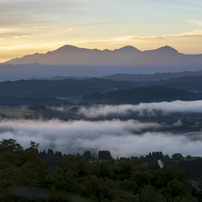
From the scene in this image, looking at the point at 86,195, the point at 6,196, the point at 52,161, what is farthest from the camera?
the point at 52,161

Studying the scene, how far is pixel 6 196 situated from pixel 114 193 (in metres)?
15.2

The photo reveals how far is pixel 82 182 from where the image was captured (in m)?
52.7

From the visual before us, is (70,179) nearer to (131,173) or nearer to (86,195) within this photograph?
(86,195)

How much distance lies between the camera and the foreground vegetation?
4131 centimetres

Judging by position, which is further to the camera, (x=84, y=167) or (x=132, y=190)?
(x=84, y=167)

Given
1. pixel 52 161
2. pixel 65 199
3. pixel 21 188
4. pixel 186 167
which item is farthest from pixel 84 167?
pixel 186 167

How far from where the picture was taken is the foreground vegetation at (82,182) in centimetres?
4131

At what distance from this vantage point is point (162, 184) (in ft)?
205

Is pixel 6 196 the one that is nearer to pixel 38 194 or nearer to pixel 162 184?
pixel 38 194

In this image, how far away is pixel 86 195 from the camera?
159 feet

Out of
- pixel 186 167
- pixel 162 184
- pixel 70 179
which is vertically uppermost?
pixel 70 179

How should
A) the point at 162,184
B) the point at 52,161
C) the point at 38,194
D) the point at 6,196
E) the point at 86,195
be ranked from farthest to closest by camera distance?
the point at 52,161
the point at 162,184
the point at 86,195
the point at 38,194
the point at 6,196

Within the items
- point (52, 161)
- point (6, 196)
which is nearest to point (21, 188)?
point (6, 196)

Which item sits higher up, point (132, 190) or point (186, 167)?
point (132, 190)
